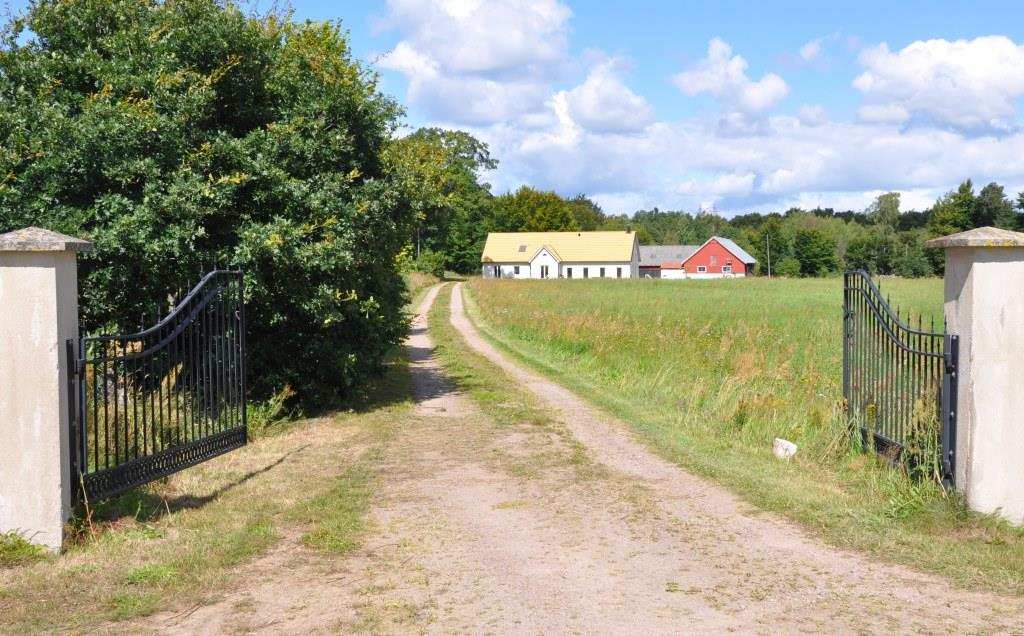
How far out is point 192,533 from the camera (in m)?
7.18

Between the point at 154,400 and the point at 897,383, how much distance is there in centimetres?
722

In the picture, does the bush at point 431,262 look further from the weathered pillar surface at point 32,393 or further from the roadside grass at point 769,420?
the weathered pillar surface at point 32,393

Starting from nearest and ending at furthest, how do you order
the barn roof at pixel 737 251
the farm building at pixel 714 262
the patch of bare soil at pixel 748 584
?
1. the patch of bare soil at pixel 748 584
2. the farm building at pixel 714 262
3. the barn roof at pixel 737 251

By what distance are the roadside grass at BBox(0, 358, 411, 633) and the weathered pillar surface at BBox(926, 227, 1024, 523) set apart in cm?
499

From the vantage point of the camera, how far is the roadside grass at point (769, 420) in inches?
274

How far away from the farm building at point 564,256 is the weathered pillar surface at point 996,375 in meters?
96.6

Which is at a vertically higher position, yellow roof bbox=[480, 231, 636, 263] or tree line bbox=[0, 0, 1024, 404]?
yellow roof bbox=[480, 231, 636, 263]

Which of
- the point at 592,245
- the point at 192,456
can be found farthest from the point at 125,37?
the point at 592,245

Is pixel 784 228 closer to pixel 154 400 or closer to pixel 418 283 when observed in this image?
pixel 418 283

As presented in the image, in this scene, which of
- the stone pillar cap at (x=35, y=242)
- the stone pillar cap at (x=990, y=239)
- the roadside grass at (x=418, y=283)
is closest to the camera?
the stone pillar cap at (x=35, y=242)

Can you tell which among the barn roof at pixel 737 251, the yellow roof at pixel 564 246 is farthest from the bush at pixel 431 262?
the barn roof at pixel 737 251

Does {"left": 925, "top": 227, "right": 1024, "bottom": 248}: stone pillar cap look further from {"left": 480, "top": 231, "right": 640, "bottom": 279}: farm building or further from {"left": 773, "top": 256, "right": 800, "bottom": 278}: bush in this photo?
{"left": 480, "top": 231, "right": 640, "bottom": 279}: farm building

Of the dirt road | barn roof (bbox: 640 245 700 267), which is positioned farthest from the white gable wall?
the dirt road

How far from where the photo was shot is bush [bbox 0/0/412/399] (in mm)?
10508
